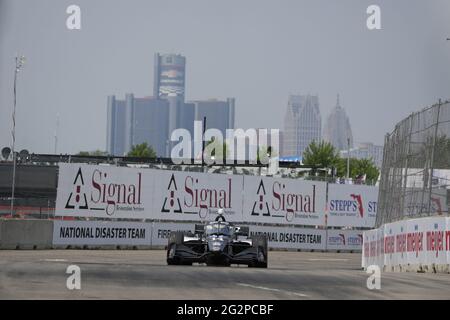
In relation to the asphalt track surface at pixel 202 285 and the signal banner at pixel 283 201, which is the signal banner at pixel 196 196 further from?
the asphalt track surface at pixel 202 285

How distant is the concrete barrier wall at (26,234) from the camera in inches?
1672

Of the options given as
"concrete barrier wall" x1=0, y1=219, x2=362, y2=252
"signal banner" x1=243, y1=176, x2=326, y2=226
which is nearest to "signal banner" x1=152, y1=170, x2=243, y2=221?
"signal banner" x1=243, y1=176, x2=326, y2=226

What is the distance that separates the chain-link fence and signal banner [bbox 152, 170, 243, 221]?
71.2 feet

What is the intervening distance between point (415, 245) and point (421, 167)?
1.97 m

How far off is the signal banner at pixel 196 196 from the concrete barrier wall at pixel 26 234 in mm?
7266

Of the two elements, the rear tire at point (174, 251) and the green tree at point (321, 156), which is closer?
the rear tire at point (174, 251)

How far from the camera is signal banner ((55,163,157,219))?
47812mm

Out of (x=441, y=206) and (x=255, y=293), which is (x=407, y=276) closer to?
(x=441, y=206)

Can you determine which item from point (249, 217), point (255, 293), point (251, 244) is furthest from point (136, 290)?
point (249, 217)

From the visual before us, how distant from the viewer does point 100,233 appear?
47.4 m

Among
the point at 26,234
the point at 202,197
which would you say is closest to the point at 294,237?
the point at 202,197

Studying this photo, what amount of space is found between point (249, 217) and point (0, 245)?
14865 millimetres

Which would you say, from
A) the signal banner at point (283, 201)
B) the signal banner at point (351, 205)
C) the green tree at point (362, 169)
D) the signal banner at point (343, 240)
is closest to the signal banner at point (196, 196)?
the signal banner at point (283, 201)

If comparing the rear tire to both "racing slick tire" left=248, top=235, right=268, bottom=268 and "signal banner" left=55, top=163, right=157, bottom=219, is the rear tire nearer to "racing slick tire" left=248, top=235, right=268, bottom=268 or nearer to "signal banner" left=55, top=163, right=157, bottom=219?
"racing slick tire" left=248, top=235, right=268, bottom=268
